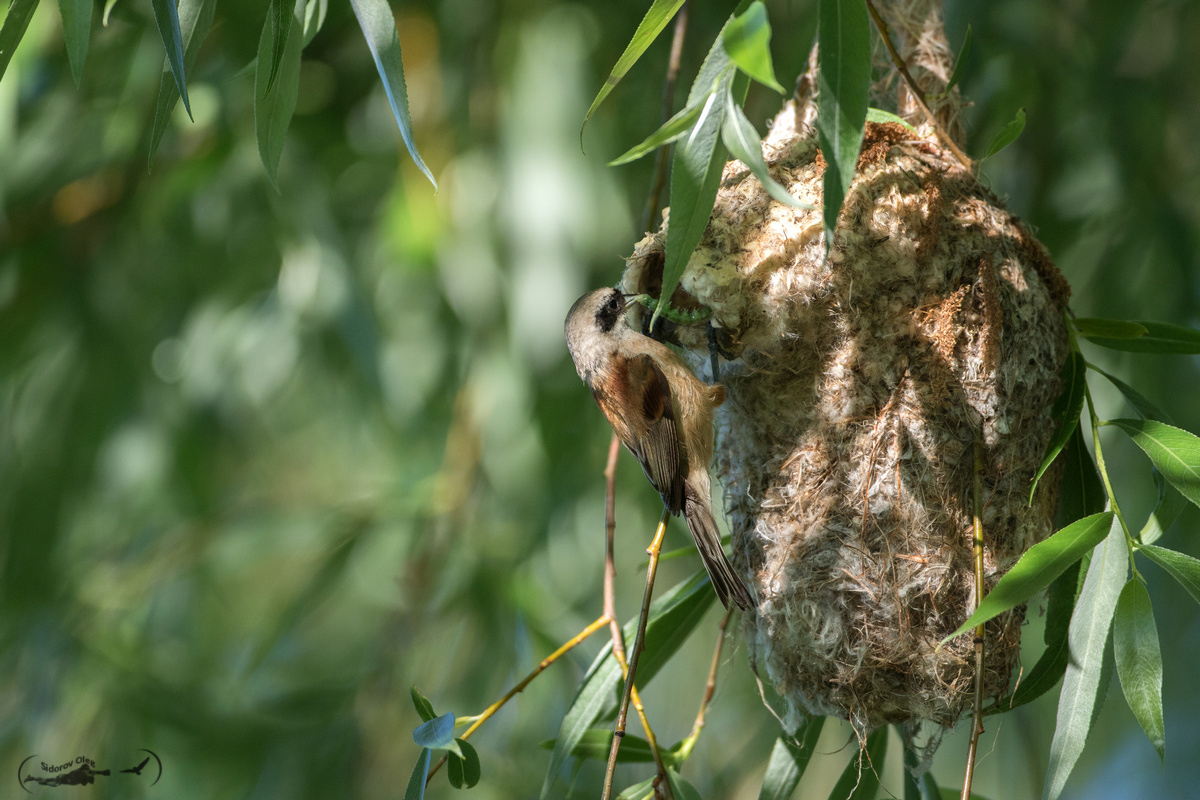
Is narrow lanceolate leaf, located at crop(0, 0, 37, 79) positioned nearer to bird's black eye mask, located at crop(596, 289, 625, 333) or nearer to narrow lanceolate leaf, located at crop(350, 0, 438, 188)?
narrow lanceolate leaf, located at crop(350, 0, 438, 188)

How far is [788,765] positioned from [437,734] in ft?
3.00

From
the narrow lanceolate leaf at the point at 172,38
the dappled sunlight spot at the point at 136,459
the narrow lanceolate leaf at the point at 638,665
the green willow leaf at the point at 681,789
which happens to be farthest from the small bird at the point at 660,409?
the dappled sunlight spot at the point at 136,459

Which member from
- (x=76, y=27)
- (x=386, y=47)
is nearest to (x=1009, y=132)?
(x=386, y=47)

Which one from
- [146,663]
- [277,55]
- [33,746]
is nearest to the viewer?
[277,55]

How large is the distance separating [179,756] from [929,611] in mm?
3108

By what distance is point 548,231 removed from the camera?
124 inches

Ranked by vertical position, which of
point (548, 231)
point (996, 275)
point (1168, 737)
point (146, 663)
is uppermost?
point (996, 275)

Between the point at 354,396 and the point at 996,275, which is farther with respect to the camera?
the point at 354,396

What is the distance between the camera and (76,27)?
167cm

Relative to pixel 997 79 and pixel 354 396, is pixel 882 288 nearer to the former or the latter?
pixel 997 79

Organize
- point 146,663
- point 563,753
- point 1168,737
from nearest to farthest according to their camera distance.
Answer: point 563,753 → point 146,663 → point 1168,737

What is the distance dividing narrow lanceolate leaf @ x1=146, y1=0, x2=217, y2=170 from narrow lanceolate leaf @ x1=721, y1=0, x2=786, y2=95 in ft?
3.12

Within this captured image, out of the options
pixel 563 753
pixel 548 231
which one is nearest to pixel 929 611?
pixel 563 753

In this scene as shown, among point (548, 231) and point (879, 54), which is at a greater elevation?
point (879, 54)
